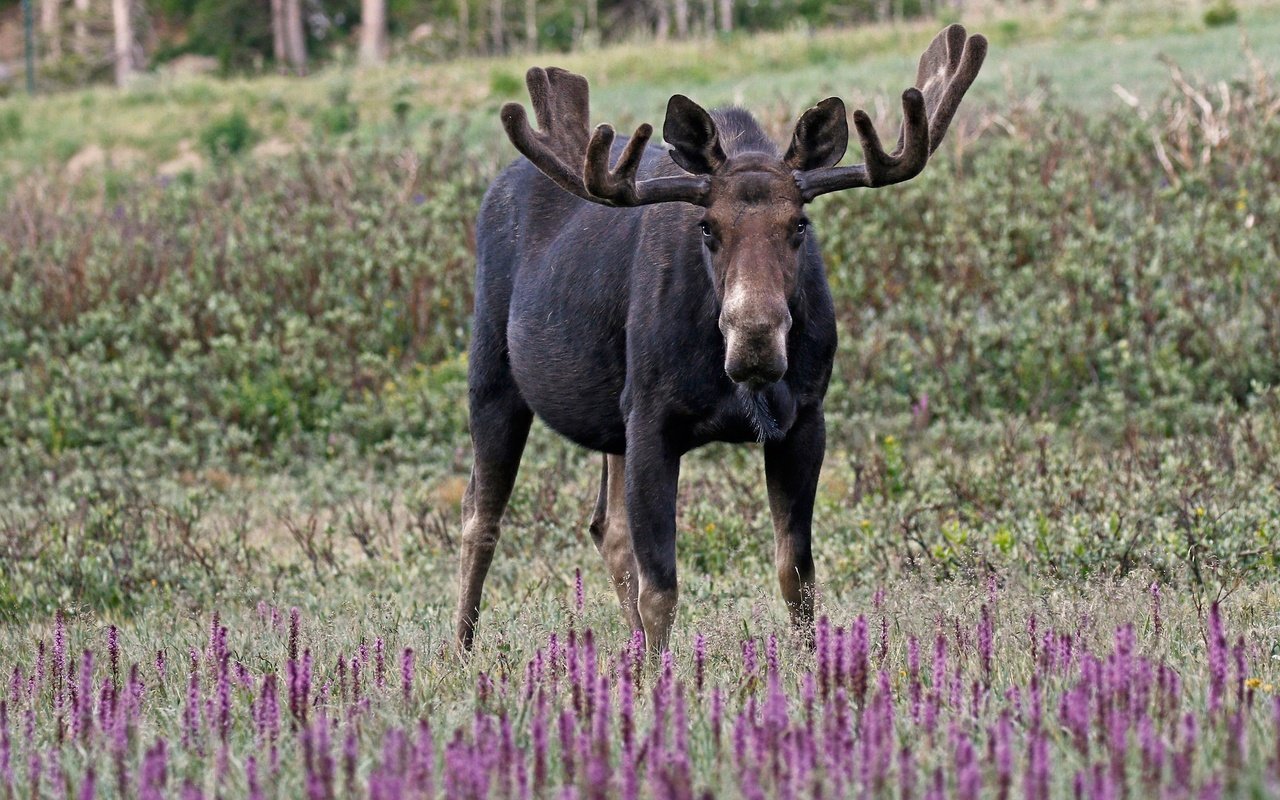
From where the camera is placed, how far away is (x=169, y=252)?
15.6 meters

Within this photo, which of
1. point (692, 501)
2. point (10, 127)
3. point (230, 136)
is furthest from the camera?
point (10, 127)

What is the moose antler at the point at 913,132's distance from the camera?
5379 mm

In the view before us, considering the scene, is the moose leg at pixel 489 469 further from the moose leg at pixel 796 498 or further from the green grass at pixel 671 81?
the green grass at pixel 671 81

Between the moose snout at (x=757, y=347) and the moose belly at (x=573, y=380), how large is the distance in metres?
1.24

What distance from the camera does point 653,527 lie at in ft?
18.7

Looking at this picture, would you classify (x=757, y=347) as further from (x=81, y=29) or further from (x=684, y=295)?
(x=81, y=29)

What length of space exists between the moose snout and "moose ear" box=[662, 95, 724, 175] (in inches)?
31.6

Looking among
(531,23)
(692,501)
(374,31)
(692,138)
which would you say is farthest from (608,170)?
(531,23)

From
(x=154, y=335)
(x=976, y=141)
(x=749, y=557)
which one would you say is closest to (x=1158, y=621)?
(x=749, y=557)

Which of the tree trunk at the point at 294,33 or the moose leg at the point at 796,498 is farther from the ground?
the tree trunk at the point at 294,33

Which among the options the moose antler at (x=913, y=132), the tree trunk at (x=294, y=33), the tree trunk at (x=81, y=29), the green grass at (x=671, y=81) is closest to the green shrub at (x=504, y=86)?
the green grass at (x=671, y=81)

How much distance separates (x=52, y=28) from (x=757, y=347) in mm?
55133

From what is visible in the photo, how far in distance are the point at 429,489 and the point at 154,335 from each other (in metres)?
4.51

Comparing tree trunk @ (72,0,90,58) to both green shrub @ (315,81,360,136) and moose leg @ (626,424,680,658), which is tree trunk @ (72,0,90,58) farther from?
moose leg @ (626,424,680,658)
